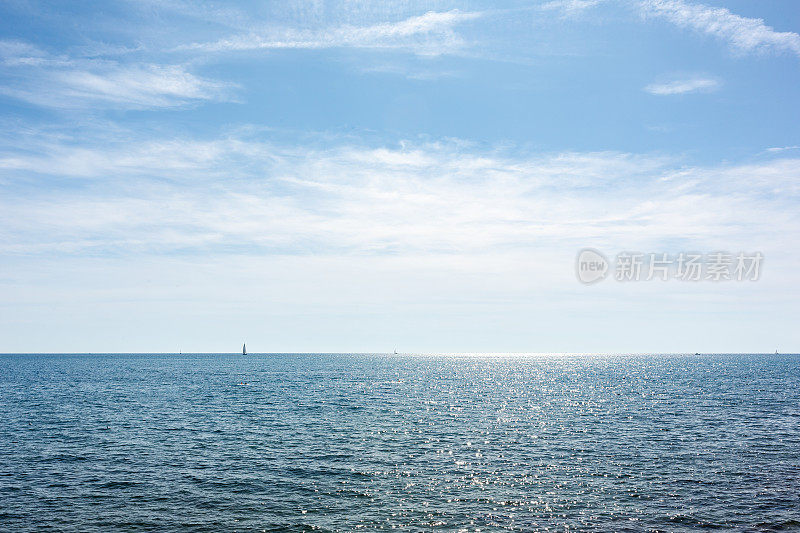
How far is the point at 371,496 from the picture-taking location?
4328 cm

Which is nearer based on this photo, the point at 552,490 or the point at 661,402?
the point at 552,490

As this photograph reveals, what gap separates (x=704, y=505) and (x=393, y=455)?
29667 millimetres

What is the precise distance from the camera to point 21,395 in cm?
12556

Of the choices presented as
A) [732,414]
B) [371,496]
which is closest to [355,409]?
[371,496]

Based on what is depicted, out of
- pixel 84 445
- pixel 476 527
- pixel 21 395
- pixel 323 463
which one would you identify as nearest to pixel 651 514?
pixel 476 527

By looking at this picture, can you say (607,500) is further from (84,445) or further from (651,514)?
(84,445)

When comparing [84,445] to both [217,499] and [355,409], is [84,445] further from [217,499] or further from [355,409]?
[355,409]

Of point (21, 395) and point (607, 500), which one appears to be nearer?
point (607, 500)

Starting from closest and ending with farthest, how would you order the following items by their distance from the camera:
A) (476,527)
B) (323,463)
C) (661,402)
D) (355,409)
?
1. (476,527)
2. (323,463)
3. (355,409)
4. (661,402)

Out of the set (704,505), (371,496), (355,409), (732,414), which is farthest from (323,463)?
(732,414)

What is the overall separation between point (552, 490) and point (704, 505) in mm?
11346

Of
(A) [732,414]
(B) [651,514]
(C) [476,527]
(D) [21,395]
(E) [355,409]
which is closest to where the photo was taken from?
(C) [476,527]

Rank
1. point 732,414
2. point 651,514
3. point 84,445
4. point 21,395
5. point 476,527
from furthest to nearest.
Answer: point 21,395 → point 732,414 → point 84,445 → point 651,514 → point 476,527

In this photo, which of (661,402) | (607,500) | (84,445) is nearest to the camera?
(607,500)
